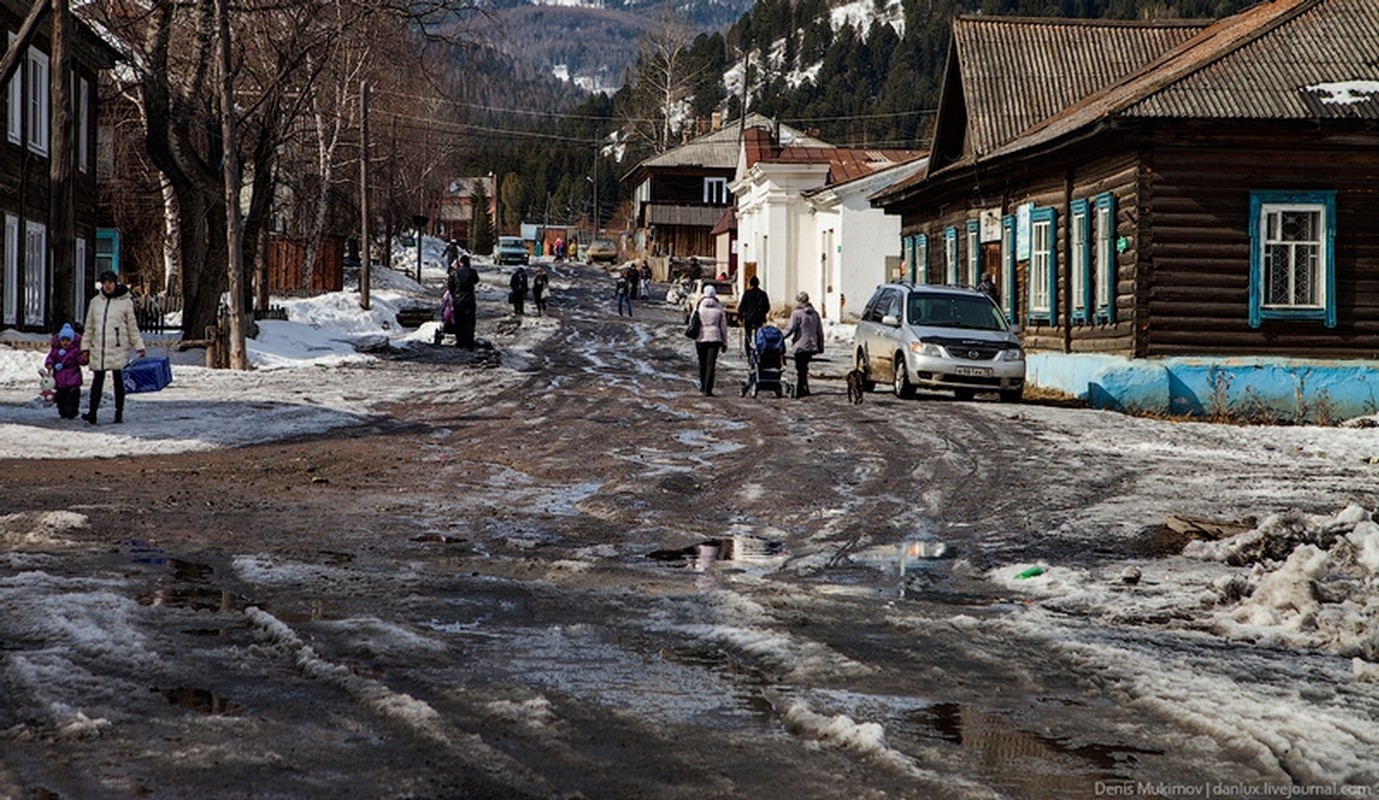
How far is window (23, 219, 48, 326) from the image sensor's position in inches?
1183

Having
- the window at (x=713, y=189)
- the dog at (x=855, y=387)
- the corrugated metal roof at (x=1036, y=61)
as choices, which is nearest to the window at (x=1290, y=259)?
the dog at (x=855, y=387)

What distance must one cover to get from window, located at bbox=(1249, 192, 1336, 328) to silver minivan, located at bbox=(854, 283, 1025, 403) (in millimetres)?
3632

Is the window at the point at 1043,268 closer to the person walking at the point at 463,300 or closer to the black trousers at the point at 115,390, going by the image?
the person walking at the point at 463,300

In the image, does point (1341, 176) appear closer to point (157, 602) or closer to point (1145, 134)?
point (1145, 134)

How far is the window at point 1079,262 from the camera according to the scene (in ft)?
83.5

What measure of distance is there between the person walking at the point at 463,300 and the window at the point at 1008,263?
10.5m

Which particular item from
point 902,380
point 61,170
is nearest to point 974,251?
point 902,380

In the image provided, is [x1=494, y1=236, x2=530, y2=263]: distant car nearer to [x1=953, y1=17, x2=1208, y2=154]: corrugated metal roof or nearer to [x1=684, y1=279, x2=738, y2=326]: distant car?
[x1=684, y1=279, x2=738, y2=326]: distant car

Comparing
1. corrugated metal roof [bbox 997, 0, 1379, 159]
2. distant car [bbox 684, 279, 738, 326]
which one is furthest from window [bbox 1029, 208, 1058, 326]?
distant car [bbox 684, 279, 738, 326]

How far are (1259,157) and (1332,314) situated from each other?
98.6 inches

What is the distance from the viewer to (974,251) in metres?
32.8

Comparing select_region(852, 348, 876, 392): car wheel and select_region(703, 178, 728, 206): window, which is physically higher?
select_region(703, 178, 728, 206): window

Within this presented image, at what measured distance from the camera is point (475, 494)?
41.3 ft

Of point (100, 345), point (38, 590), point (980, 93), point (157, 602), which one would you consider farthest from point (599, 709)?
point (980, 93)
